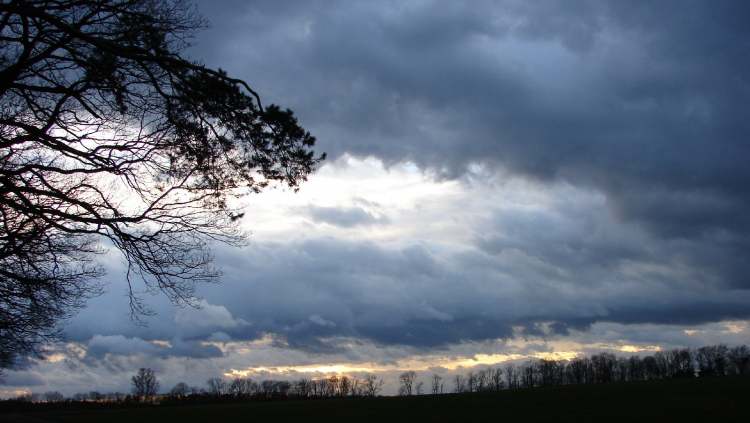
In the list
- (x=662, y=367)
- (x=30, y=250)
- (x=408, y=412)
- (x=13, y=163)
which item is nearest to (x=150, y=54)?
(x=13, y=163)

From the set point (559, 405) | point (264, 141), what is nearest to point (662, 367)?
point (559, 405)

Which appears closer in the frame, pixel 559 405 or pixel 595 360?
pixel 559 405

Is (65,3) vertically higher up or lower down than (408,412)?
higher up

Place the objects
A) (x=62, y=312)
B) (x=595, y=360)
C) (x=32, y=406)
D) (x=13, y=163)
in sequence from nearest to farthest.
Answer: (x=13, y=163) < (x=62, y=312) < (x=32, y=406) < (x=595, y=360)

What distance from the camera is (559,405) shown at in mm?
56781

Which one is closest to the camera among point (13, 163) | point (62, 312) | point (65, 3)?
point (65, 3)

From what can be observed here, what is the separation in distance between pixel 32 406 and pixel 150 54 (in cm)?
10219

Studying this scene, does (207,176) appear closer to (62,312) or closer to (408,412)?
(62,312)

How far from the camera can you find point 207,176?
1444cm

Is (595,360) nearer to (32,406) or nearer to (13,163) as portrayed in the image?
(32,406)

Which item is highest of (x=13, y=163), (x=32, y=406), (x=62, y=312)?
(x=13, y=163)

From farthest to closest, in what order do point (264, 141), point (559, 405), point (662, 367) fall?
point (662, 367) < point (559, 405) < point (264, 141)

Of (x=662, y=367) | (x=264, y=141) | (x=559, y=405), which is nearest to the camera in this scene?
(x=264, y=141)

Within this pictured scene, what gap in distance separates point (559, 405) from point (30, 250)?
53.4 meters
